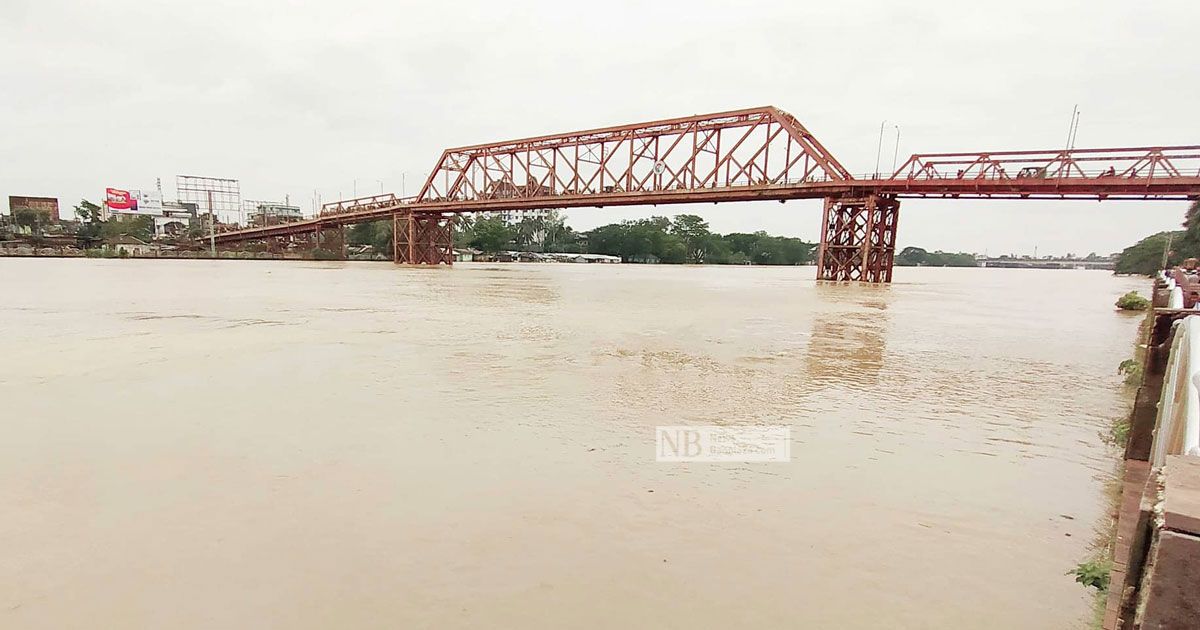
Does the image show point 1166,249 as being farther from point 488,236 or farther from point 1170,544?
point 488,236

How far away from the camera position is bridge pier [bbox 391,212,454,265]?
41000 millimetres

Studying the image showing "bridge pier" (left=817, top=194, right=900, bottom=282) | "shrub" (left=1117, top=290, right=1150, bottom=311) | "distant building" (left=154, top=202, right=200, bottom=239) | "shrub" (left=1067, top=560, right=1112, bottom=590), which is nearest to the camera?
"shrub" (left=1067, top=560, right=1112, bottom=590)

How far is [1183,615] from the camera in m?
0.94

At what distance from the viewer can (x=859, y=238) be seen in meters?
26.4

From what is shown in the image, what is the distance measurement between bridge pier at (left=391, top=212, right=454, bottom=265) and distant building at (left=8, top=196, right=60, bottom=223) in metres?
52.2

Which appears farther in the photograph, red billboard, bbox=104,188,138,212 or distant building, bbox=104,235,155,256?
red billboard, bbox=104,188,138,212

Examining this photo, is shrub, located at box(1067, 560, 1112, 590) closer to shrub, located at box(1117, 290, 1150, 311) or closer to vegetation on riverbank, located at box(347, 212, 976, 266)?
shrub, located at box(1117, 290, 1150, 311)

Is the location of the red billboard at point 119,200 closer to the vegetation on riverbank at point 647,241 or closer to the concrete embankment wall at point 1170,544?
the vegetation on riverbank at point 647,241

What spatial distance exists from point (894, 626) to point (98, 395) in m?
5.51

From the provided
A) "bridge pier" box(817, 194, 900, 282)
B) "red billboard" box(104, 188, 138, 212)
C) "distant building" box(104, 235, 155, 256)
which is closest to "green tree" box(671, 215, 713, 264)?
"bridge pier" box(817, 194, 900, 282)

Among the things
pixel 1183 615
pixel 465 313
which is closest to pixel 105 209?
pixel 465 313

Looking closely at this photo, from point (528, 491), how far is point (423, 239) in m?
41.5

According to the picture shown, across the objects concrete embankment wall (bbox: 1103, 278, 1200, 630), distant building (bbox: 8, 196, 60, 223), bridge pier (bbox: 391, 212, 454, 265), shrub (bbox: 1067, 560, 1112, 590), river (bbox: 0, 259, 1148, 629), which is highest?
distant building (bbox: 8, 196, 60, 223)

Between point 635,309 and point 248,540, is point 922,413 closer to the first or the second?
point 248,540
